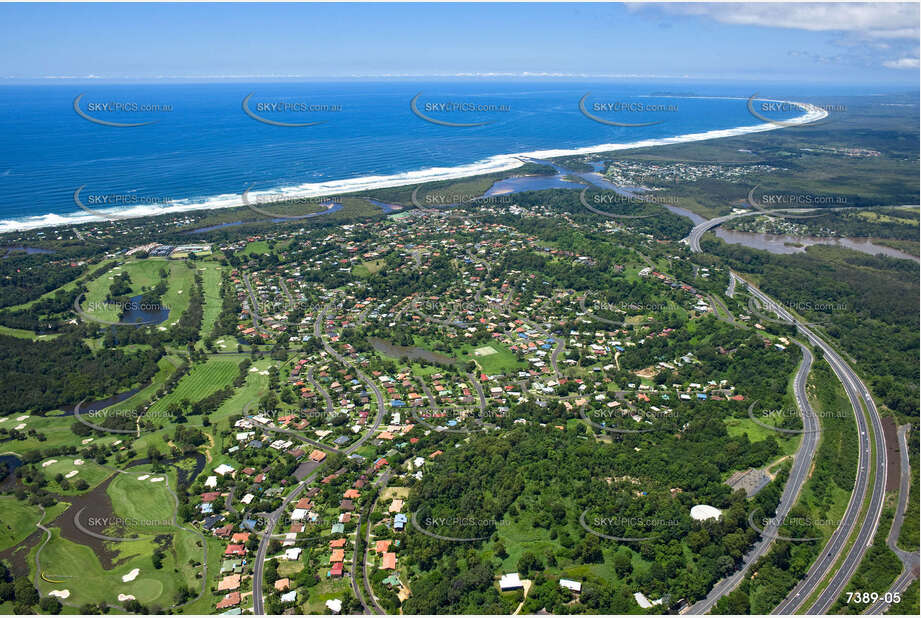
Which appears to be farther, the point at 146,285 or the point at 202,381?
the point at 146,285

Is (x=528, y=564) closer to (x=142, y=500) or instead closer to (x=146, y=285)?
(x=142, y=500)

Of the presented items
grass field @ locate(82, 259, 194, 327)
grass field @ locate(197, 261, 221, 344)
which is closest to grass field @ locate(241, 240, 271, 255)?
grass field @ locate(197, 261, 221, 344)

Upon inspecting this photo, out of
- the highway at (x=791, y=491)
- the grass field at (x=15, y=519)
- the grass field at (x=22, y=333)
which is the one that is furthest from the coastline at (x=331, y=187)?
the highway at (x=791, y=491)

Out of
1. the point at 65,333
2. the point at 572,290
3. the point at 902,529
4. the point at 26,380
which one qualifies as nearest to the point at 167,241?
the point at 65,333

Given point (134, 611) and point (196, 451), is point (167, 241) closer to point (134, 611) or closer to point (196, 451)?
point (196, 451)

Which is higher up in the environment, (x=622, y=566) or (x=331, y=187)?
(x=331, y=187)

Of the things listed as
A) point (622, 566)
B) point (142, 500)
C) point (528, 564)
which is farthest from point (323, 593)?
point (622, 566)

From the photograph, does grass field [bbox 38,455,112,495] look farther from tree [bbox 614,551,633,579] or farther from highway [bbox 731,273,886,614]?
highway [bbox 731,273,886,614]

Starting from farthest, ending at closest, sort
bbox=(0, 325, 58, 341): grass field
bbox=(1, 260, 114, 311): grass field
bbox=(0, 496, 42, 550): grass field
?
bbox=(1, 260, 114, 311): grass field
bbox=(0, 325, 58, 341): grass field
bbox=(0, 496, 42, 550): grass field
